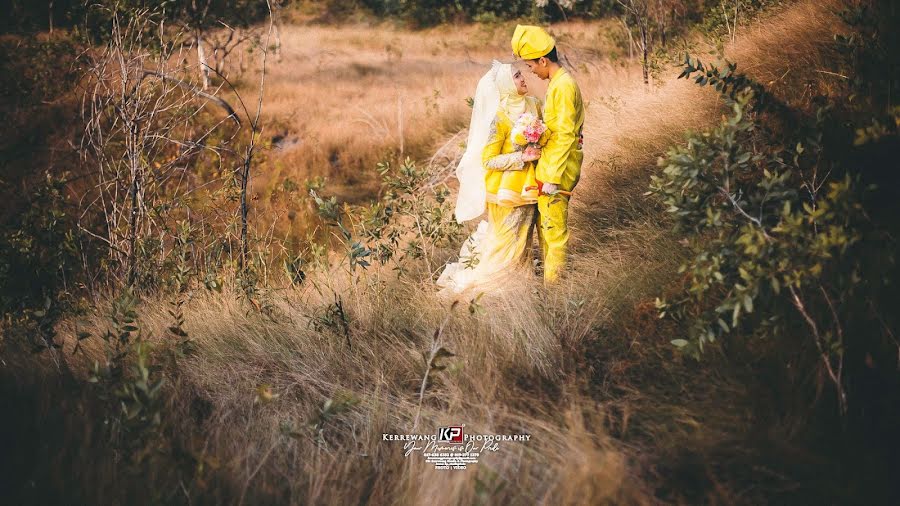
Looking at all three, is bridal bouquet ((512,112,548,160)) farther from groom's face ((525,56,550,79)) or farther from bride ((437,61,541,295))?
groom's face ((525,56,550,79))

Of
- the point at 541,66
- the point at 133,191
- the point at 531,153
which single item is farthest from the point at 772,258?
the point at 133,191

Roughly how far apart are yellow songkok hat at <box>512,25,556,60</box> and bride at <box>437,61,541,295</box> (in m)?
0.18

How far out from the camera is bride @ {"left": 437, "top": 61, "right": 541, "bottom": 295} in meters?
4.67

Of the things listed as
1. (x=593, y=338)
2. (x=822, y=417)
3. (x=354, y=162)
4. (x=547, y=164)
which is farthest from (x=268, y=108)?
(x=822, y=417)

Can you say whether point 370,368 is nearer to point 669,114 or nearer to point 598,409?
point 598,409

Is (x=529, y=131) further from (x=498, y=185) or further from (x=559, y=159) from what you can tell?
(x=498, y=185)

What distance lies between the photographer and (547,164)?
4520mm

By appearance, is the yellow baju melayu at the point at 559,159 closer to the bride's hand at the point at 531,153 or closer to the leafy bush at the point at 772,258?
the bride's hand at the point at 531,153

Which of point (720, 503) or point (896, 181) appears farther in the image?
point (896, 181)

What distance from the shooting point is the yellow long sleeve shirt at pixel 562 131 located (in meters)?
4.43

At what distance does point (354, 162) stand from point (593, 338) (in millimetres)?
8645

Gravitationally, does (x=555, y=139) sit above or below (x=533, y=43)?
below

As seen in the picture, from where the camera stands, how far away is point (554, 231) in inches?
183

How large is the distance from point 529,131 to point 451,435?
84.0 inches
